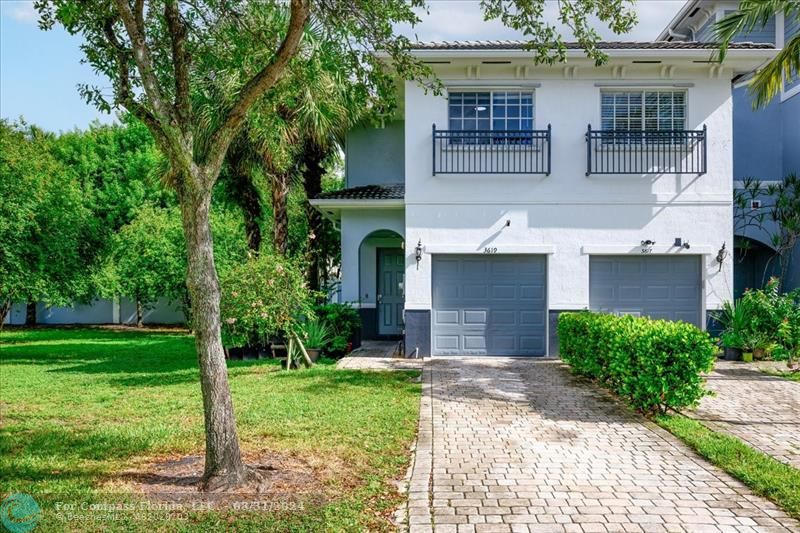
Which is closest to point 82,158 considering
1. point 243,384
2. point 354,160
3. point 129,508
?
point 354,160

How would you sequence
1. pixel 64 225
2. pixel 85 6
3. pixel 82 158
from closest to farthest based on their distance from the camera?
pixel 85 6 → pixel 64 225 → pixel 82 158

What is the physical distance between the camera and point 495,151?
44.8 ft

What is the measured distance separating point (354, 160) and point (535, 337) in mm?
7682

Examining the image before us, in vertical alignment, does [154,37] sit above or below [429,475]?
above

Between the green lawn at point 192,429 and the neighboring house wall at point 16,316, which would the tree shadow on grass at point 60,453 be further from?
the neighboring house wall at point 16,316

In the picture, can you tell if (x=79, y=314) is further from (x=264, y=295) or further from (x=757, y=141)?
(x=757, y=141)

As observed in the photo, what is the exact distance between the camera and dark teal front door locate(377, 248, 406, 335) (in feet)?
58.3

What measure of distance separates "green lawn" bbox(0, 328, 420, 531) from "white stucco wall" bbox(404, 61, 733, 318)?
4206 mm

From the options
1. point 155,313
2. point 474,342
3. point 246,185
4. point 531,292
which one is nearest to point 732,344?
point 531,292

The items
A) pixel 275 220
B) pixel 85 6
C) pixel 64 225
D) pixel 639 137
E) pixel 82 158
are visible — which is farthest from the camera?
pixel 82 158

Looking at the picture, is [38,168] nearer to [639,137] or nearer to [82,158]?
[82,158]

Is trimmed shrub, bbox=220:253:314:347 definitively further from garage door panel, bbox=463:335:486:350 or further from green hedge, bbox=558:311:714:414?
green hedge, bbox=558:311:714:414

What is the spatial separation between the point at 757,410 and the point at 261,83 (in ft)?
25.6

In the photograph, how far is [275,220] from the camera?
16016 mm
